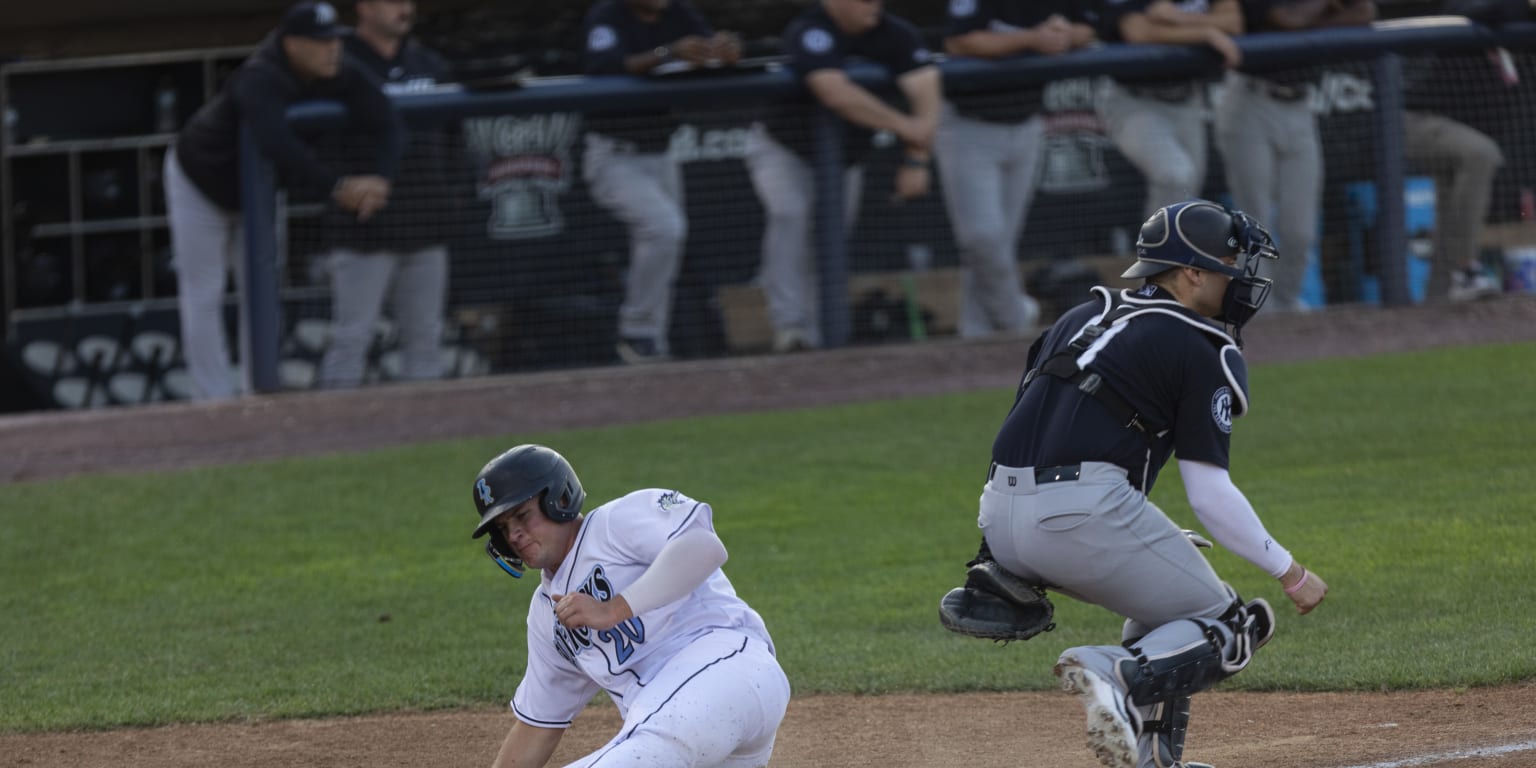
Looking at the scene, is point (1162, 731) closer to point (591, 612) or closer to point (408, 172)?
point (591, 612)

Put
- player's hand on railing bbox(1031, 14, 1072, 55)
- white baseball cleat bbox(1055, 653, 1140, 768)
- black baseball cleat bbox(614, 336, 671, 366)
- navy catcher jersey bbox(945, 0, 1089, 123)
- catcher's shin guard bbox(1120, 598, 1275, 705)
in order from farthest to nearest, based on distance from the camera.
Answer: black baseball cleat bbox(614, 336, 671, 366), navy catcher jersey bbox(945, 0, 1089, 123), player's hand on railing bbox(1031, 14, 1072, 55), catcher's shin guard bbox(1120, 598, 1275, 705), white baseball cleat bbox(1055, 653, 1140, 768)

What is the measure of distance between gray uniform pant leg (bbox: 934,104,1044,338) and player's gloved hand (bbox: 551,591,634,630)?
6703 mm

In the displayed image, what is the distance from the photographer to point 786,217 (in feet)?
33.8

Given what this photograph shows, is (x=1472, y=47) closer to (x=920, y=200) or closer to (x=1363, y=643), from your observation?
(x=920, y=200)

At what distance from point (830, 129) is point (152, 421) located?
409 cm

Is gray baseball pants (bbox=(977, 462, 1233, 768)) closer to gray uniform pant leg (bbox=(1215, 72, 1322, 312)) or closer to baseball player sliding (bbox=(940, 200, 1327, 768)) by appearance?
baseball player sliding (bbox=(940, 200, 1327, 768))

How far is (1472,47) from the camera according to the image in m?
11.0

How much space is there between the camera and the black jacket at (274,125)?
31.6ft

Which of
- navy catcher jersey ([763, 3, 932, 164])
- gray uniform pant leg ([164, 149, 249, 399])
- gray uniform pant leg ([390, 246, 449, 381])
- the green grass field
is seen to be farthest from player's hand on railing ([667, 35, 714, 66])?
gray uniform pant leg ([164, 149, 249, 399])

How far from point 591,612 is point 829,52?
6.83 m

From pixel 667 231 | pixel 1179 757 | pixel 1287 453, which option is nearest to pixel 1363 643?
pixel 1179 757

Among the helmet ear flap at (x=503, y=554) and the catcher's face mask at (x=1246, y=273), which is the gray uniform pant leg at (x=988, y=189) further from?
the helmet ear flap at (x=503, y=554)

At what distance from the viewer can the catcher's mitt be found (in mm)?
4160

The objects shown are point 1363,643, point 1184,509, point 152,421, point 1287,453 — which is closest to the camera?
point 1363,643
